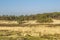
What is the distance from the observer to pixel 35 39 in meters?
23.6

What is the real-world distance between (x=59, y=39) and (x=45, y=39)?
1578 mm

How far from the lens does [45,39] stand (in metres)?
23.9

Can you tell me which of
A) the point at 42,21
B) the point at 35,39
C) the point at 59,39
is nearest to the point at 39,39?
the point at 35,39

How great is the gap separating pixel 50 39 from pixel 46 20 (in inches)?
1221

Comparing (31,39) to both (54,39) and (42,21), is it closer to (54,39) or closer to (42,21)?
(54,39)

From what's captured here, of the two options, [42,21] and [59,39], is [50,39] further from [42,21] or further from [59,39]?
[42,21]

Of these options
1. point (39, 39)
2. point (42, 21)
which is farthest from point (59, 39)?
point (42, 21)

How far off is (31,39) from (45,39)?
1831mm

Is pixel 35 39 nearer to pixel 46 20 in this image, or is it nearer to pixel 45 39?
pixel 45 39

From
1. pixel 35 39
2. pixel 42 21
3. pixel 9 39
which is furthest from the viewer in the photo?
pixel 42 21

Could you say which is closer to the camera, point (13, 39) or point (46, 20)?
point (13, 39)

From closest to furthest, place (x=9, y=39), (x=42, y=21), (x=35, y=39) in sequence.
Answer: (x=9, y=39), (x=35, y=39), (x=42, y=21)

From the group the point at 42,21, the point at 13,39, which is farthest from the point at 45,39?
the point at 42,21

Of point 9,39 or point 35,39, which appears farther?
point 35,39
